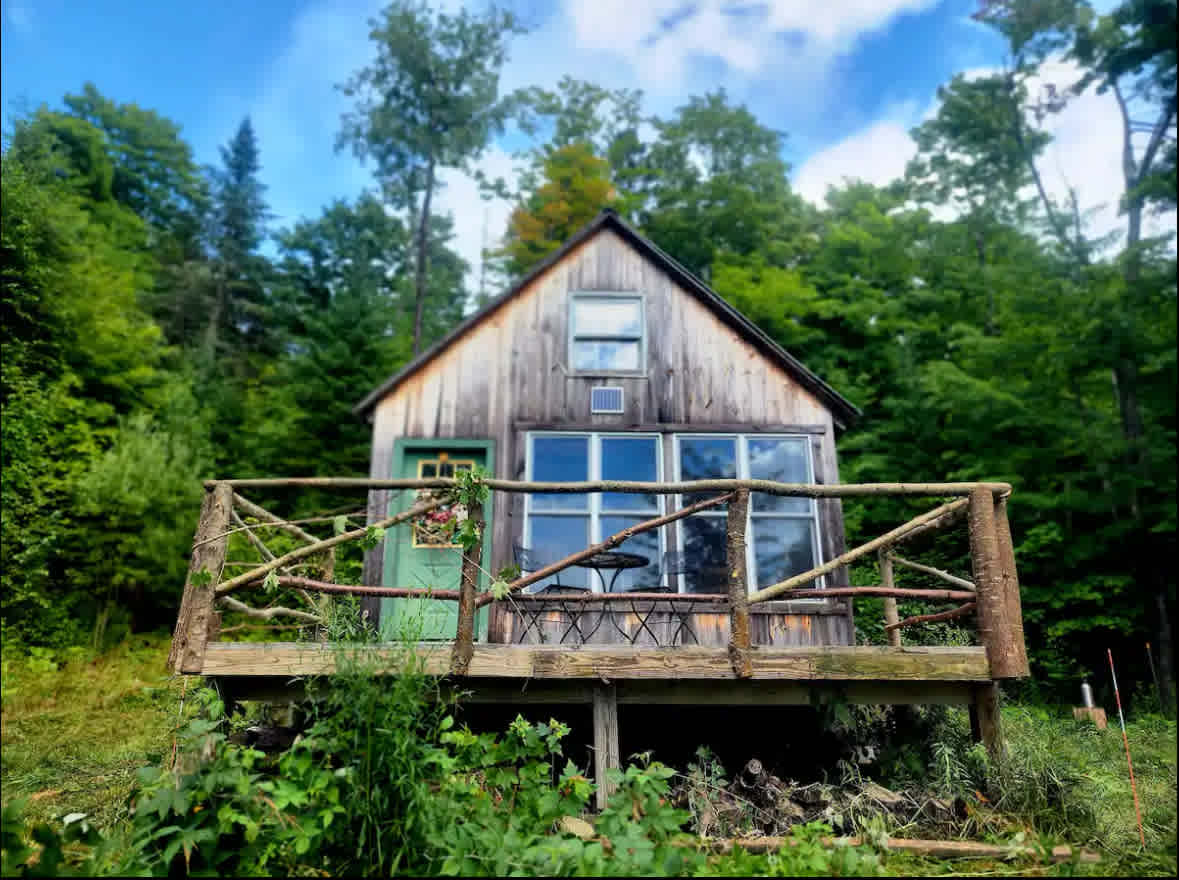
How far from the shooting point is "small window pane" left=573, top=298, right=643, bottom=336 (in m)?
9.30

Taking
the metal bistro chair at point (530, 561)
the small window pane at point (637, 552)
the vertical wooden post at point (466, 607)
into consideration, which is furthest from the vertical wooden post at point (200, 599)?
the small window pane at point (637, 552)

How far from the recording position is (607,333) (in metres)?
9.29

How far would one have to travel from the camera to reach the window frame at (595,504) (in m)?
8.19

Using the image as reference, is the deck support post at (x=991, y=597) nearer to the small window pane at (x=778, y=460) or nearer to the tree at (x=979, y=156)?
the small window pane at (x=778, y=460)

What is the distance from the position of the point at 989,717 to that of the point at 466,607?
11.5ft

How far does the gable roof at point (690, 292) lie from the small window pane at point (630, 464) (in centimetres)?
176

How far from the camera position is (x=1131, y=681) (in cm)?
1188

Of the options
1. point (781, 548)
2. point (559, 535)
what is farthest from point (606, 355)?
point (781, 548)

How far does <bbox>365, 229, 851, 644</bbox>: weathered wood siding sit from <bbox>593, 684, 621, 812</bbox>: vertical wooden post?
11.8 ft

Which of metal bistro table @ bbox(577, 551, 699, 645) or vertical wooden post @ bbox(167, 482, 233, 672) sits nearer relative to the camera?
vertical wooden post @ bbox(167, 482, 233, 672)

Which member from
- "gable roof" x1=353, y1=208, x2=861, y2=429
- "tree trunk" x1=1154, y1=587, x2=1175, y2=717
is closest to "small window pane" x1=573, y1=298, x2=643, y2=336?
"gable roof" x1=353, y1=208, x2=861, y2=429

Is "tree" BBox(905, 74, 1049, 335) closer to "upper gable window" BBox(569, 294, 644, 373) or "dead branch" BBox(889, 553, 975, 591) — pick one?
"upper gable window" BBox(569, 294, 644, 373)

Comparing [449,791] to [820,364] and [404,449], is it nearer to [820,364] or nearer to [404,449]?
[404,449]

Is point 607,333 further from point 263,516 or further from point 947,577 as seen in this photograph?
point 947,577
